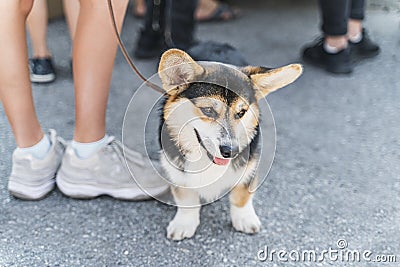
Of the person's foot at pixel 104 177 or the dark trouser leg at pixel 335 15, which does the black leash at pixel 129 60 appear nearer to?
the person's foot at pixel 104 177

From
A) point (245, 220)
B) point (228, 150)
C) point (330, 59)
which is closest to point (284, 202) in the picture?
point (245, 220)

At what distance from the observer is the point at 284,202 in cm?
157

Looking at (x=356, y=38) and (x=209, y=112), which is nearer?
(x=209, y=112)

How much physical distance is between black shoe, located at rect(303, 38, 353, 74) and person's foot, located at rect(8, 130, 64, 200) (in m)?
1.38

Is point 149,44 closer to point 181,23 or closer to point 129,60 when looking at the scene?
point 181,23

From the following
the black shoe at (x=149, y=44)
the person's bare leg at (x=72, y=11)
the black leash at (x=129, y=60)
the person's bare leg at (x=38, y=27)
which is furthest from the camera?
the black shoe at (x=149, y=44)

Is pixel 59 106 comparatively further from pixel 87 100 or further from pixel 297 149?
pixel 297 149

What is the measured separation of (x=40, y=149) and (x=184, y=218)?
0.47 m

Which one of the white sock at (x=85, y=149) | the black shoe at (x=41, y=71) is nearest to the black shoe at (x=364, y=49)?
the black shoe at (x=41, y=71)

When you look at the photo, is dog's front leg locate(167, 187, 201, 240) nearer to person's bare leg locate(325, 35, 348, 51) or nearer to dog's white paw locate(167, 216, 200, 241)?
dog's white paw locate(167, 216, 200, 241)

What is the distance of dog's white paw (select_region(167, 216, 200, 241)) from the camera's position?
4.61 ft

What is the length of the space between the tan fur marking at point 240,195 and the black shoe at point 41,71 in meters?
1.21

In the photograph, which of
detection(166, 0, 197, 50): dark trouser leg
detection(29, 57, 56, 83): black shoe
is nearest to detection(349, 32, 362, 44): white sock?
detection(166, 0, 197, 50): dark trouser leg

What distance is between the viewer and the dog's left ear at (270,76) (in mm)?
1190
